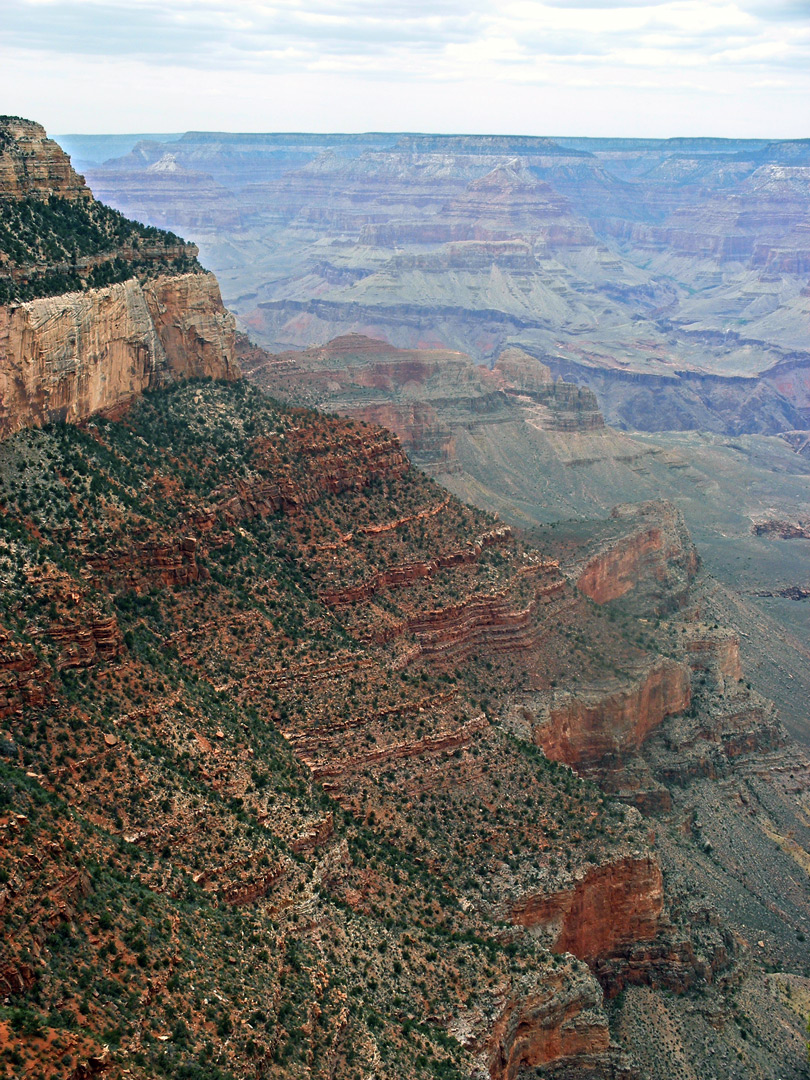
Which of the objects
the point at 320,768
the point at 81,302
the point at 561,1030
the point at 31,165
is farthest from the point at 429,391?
the point at 561,1030

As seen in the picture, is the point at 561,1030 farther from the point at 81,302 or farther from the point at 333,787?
the point at 81,302

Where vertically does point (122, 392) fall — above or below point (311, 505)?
above

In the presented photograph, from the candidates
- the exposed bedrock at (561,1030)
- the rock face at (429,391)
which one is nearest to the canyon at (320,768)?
the exposed bedrock at (561,1030)

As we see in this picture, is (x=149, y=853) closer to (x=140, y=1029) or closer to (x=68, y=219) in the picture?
(x=140, y=1029)

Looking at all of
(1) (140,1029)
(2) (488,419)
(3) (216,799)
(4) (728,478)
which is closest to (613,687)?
(3) (216,799)

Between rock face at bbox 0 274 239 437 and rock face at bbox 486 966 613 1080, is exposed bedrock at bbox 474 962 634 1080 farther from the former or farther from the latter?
rock face at bbox 0 274 239 437

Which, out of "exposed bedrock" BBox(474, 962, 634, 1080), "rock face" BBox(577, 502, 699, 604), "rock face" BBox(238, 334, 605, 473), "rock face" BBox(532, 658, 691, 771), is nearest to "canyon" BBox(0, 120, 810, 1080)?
"exposed bedrock" BBox(474, 962, 634, 1080)

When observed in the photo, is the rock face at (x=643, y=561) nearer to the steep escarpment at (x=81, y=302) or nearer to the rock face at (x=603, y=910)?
the rock face at (x=603, y=910)
